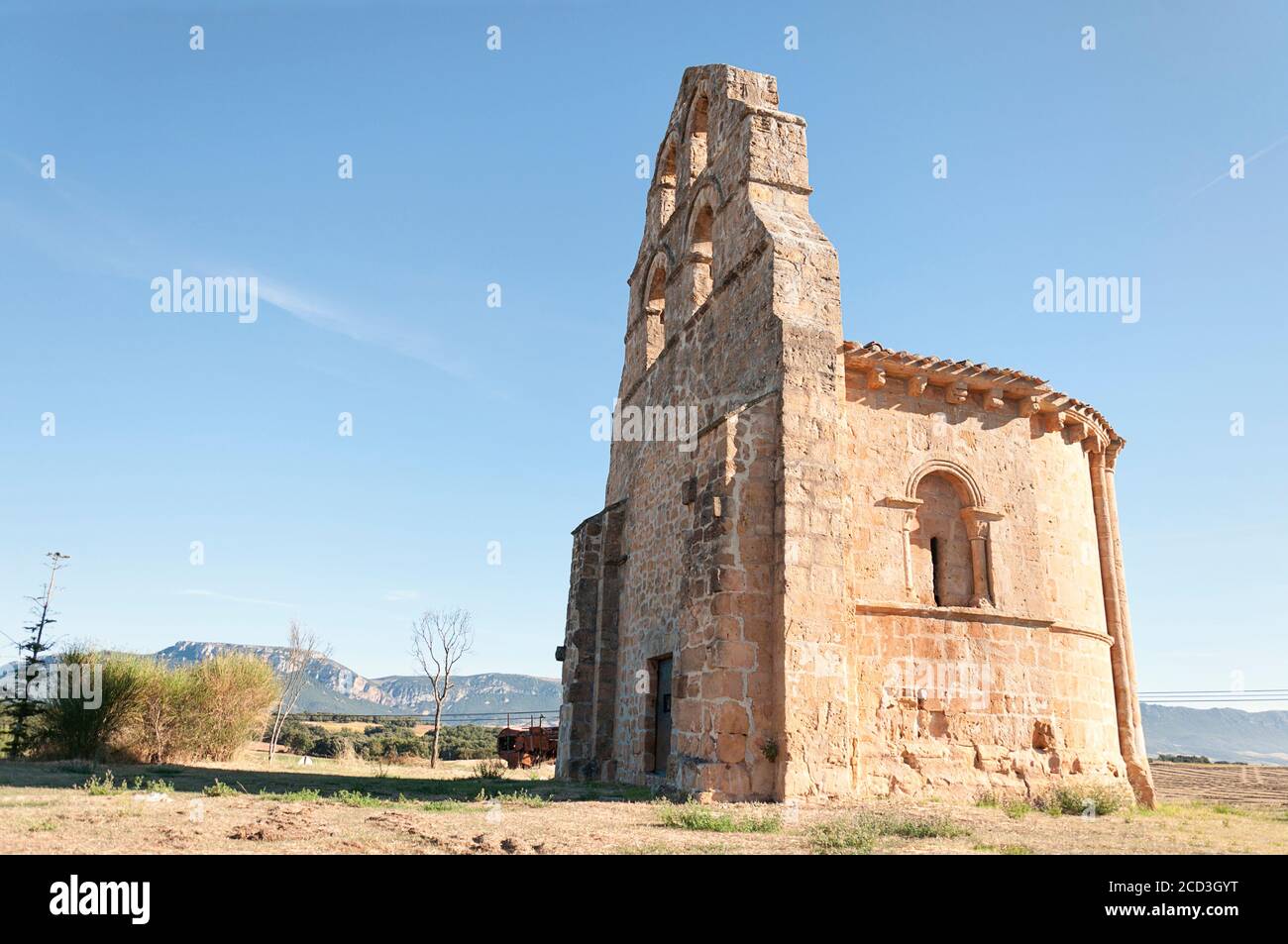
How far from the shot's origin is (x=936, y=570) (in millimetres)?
11648

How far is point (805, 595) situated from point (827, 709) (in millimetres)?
1228

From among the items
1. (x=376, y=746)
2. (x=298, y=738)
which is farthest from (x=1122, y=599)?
(x=298, y=738)

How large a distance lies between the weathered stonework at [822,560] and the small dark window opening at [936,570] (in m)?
0.03

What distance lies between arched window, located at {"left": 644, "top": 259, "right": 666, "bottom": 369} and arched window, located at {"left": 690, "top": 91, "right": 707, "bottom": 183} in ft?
6.10

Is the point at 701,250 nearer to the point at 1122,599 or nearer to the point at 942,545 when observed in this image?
the point at 942,545

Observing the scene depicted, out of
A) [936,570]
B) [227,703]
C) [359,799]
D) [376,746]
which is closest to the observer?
[359,799]

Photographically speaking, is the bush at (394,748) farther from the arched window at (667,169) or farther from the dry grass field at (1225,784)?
the dry grass field at (1225,784)

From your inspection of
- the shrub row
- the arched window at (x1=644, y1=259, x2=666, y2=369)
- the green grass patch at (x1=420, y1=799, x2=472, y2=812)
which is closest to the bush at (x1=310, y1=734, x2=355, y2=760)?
the shrub row

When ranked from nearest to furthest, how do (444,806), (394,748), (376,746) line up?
(444,806) → (394,748) → (376,746)

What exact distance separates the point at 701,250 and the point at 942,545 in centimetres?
623

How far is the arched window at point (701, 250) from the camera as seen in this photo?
46.8 feet
